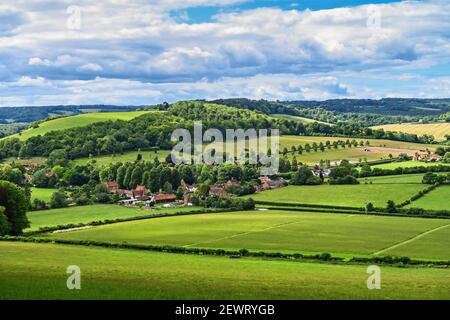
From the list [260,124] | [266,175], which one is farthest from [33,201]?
[260,124]

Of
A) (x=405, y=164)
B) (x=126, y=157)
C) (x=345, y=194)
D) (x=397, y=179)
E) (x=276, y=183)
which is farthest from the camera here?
(x=126, y=157)

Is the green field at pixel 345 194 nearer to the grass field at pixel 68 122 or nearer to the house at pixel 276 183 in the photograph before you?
the house at pixel 276 183

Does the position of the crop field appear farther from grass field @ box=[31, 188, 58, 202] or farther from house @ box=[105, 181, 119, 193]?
grass field @ box=[31, 188, 58, 202]

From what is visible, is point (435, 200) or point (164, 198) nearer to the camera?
point (435, 200)

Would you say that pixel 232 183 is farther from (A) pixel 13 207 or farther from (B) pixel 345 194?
(A) pixel 13 207

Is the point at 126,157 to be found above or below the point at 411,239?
above

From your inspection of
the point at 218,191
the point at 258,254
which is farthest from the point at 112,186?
the point at 258,254
